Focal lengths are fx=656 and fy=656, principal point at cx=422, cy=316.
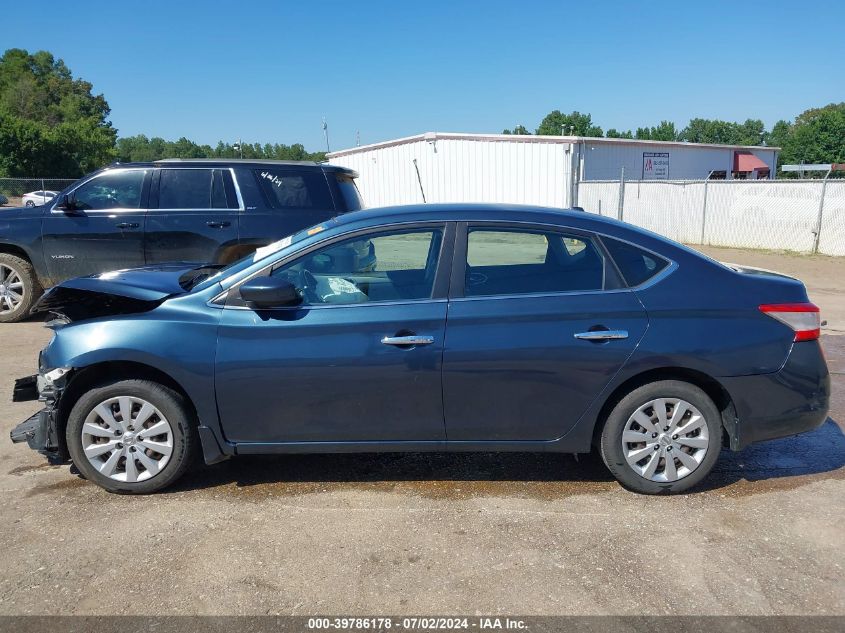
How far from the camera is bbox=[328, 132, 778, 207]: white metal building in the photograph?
24.7 m

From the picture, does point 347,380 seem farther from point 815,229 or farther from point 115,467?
point 815,229

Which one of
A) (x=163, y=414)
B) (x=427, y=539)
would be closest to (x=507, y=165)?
(x=163, y=414)

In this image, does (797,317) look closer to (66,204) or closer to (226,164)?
(226,164)

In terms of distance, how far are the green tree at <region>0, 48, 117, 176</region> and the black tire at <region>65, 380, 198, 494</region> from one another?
160 feet

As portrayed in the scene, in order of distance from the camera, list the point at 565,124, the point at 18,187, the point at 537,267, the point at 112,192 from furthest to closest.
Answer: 1. the point at 565,124
2. the point at 18,187
3. the point at 112,192
4. the point at 537,267

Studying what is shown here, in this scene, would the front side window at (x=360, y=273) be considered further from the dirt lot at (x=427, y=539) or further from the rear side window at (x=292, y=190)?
the rear side window at (x=292, y=190)

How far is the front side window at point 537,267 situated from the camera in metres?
3.84

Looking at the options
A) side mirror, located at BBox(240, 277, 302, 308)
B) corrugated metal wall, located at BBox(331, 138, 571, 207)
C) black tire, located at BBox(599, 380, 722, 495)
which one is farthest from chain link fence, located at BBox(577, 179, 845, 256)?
side mirror, located at BBox(240, 277, 302, 308)

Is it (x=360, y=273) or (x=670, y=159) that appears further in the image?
(x=670, y=159)

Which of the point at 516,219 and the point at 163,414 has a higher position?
the point at 516,219

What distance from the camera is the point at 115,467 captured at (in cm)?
384

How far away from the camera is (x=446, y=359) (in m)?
3.67

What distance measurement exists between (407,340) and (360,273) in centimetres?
65

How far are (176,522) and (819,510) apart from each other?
11.9 feet
